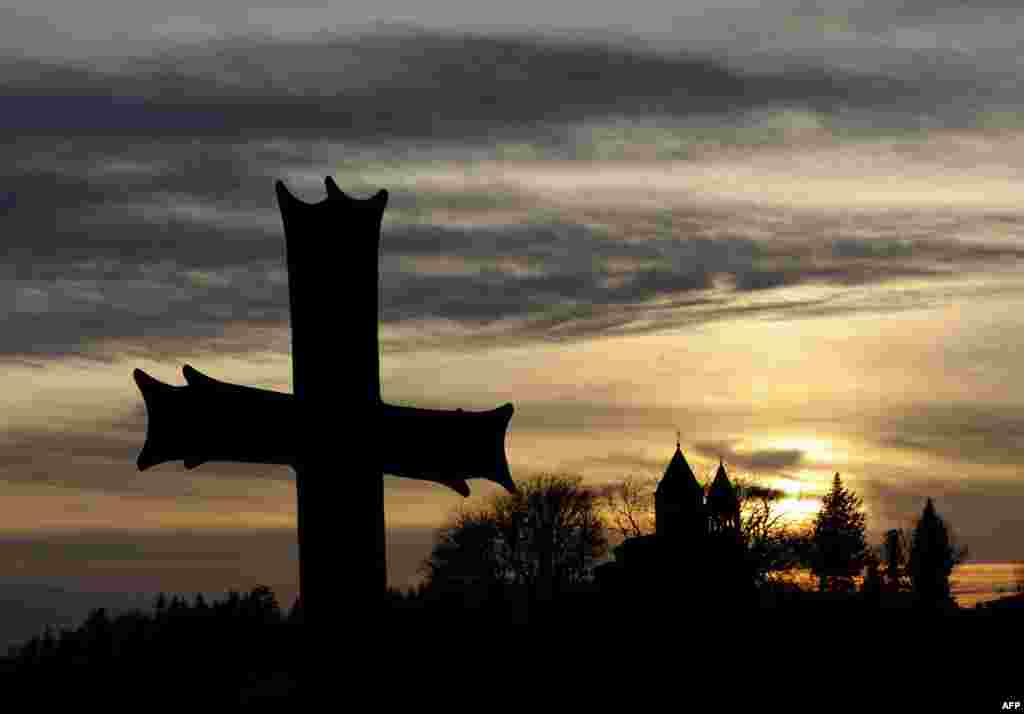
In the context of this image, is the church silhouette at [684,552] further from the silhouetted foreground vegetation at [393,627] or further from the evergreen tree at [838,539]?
the evergreen tree at [838,539]

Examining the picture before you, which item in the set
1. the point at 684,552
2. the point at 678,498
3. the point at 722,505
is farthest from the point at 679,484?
the point at 684,552

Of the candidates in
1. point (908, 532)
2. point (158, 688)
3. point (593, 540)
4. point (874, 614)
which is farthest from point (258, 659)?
point (908, 532)

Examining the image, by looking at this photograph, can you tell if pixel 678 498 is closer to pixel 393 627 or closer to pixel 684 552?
pixel 684 552

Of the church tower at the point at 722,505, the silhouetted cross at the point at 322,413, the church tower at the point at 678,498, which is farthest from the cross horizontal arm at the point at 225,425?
the church tower at the point at 722,505

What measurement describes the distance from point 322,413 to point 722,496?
73384mm

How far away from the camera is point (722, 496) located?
8306 cm

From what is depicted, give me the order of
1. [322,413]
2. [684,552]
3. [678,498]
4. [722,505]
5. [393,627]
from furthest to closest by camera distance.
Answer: [722,505]
[678,498]
[684,552]
[393,627]
[322,413]

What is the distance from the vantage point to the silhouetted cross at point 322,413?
429 inches

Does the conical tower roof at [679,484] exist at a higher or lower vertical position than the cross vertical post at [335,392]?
higher

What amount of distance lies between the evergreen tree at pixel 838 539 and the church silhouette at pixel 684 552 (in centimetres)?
1393

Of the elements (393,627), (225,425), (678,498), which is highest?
(678,498)

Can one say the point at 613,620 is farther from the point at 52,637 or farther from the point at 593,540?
the point at 593,540

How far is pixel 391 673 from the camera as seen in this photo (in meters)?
12.2

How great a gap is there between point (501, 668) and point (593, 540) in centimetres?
7486
